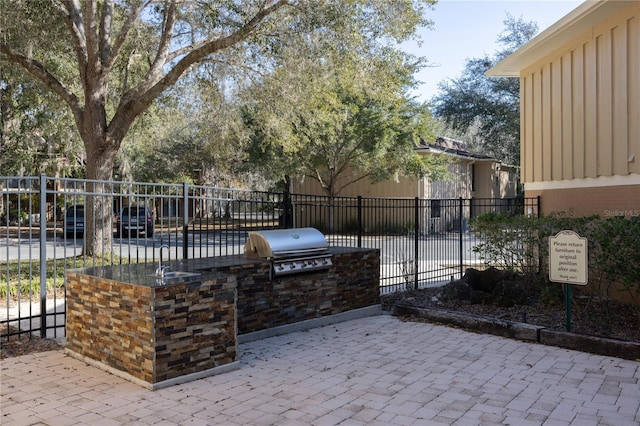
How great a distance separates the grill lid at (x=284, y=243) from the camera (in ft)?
22.4

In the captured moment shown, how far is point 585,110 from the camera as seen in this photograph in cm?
950

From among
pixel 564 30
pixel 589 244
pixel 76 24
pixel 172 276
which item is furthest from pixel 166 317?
pixel 76 24

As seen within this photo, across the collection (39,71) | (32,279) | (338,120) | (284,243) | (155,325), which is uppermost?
(39,71)

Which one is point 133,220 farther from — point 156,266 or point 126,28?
point 156,266

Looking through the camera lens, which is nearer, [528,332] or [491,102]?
[528,332]

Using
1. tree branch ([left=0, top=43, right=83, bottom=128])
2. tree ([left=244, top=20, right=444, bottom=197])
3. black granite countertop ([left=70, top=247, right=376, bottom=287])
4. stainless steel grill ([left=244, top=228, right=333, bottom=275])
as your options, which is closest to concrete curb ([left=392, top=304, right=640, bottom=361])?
stainless steel grill ([left=244, top=228, right=333, bottom=275])

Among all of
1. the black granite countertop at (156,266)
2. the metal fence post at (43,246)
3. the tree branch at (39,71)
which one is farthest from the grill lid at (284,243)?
the tree branch at (39,71)

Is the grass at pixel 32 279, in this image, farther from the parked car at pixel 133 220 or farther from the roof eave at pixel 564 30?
the roof eave at pixel 564 30

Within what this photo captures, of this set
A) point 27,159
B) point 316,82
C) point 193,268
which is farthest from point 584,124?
point 27,159

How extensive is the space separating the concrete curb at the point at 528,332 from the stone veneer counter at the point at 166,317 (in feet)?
8.30

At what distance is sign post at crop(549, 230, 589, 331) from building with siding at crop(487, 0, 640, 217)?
224cm

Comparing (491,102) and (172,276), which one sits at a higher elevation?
(491,102)

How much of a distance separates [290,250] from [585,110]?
617 centimetres

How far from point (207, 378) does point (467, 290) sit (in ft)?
16.7
